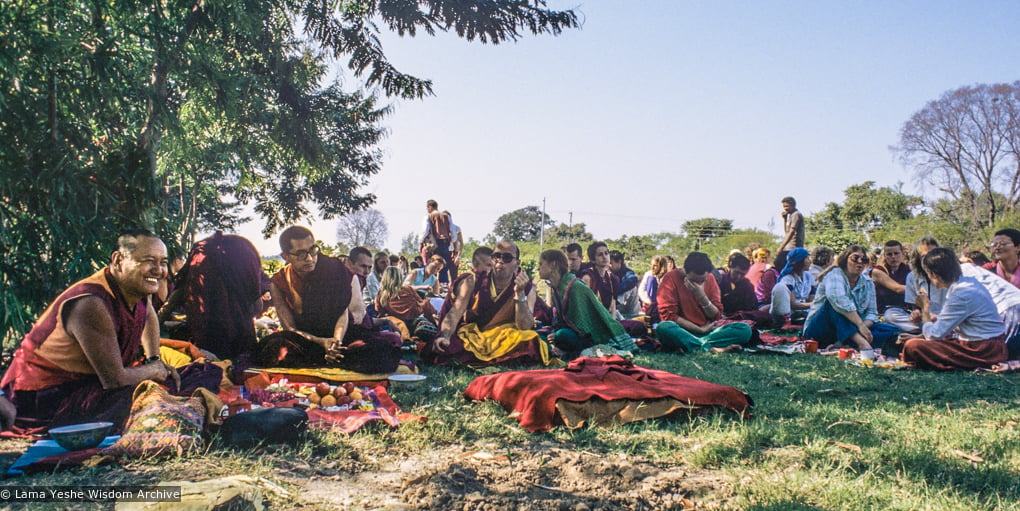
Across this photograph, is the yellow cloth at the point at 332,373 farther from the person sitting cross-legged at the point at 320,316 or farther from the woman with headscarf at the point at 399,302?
the woman with headscarf at the point at 399,302

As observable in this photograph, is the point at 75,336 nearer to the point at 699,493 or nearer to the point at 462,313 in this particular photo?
the point at 699,493

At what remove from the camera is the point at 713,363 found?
6.46 meters

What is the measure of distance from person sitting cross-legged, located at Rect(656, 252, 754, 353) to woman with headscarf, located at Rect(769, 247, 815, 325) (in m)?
1.21

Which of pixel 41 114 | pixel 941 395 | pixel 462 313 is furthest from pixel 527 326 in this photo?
pixel 41 114

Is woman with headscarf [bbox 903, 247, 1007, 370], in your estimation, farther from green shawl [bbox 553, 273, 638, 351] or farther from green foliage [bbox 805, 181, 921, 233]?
green foliage [bbox 805, 181, 921, 233]

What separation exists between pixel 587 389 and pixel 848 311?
444cm

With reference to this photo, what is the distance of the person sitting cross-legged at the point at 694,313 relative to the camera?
24.3 ft

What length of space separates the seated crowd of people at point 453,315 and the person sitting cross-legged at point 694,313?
16mm

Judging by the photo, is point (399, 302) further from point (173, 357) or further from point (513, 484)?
point (513, 484)

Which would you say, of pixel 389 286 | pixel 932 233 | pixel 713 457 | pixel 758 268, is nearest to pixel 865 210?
pixel 932 233

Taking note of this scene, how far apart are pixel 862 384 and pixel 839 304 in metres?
2.18

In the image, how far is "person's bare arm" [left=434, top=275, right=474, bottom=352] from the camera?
6285mm

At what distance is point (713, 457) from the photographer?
10.1 feet

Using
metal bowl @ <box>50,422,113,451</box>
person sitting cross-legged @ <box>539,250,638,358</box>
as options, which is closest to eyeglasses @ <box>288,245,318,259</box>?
person sitting cross-legged @ <box>539,250,638,358</box>
